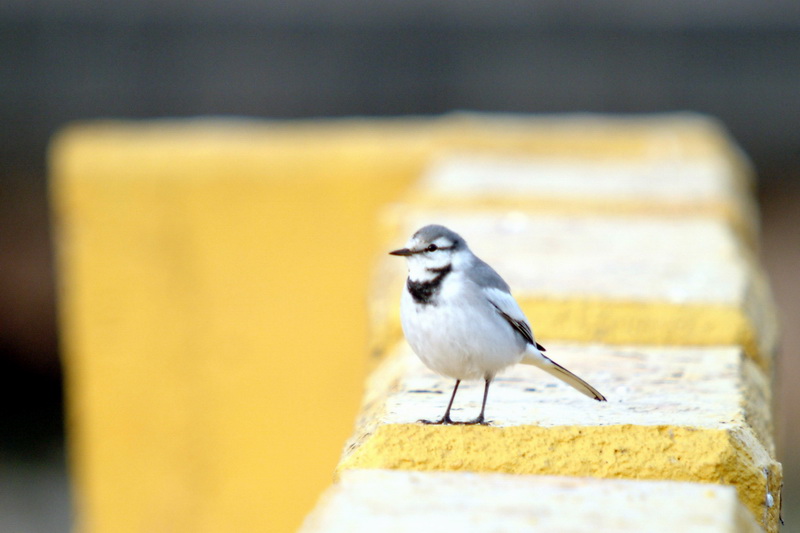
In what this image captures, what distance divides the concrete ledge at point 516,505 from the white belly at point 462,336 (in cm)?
49

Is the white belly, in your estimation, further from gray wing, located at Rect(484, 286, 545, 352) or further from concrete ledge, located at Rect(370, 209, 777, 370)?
concrete ledge, located at Rect(370, 209, 777, 370)

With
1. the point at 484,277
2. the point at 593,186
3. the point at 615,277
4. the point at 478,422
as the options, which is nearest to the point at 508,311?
the point at 484,277

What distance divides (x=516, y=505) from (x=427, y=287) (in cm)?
82

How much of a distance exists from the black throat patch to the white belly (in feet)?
0.05

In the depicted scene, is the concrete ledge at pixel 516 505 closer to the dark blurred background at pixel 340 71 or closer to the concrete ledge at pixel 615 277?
the concrete ledge at pixel 615 277

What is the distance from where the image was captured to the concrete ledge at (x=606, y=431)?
85.1 inches

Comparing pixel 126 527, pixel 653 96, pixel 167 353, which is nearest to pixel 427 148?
pixel 167 353

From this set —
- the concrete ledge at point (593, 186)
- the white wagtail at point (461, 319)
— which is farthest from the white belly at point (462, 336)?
the concrete ledge at point (593, 186)

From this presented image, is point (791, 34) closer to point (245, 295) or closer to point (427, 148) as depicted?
point (427, 148)

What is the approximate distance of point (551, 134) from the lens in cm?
551

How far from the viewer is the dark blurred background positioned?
7648 millimetres

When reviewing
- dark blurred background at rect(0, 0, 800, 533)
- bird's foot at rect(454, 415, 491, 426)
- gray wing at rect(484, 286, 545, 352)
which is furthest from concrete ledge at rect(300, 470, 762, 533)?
dark blurred background at rect(0, 0, 800, 533)

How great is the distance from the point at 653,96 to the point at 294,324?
4.18 metres

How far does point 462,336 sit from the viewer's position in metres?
2.54
